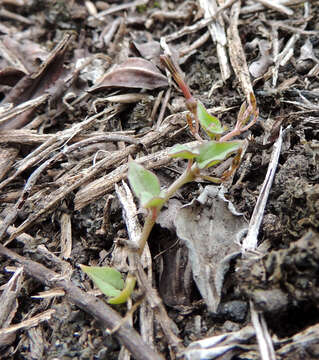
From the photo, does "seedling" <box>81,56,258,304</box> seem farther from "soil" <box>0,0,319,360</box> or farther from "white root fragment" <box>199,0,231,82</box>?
"white root fragment" <box>199,0,231,82</box>

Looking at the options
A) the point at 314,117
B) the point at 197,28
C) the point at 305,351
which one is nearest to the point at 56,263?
the point at 305,351

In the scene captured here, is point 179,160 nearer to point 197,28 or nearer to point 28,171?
point 28,171

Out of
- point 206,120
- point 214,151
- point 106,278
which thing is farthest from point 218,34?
point 106,278

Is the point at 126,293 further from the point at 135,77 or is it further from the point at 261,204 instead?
the point at 135,77

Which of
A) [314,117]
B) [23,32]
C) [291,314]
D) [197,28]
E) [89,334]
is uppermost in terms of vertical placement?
[23,32]

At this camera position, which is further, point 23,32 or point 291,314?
point 23,32
